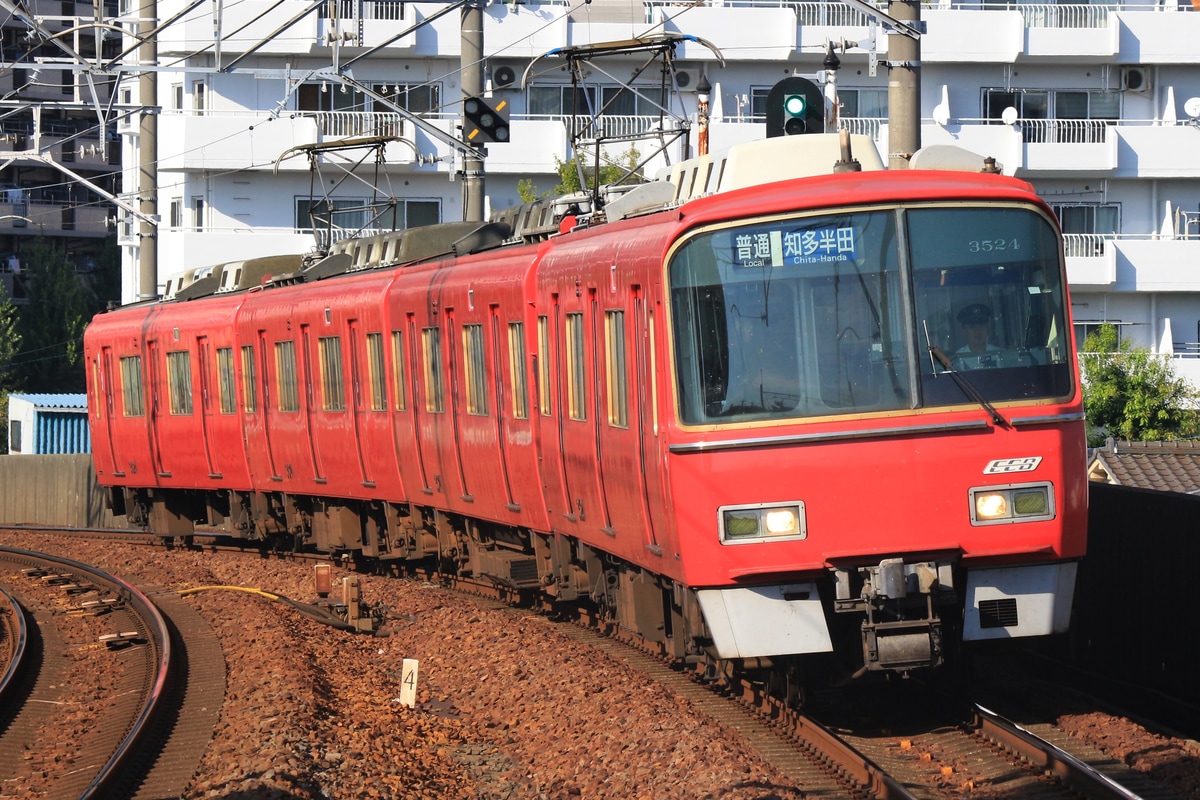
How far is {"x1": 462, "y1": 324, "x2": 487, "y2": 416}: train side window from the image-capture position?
13094mm

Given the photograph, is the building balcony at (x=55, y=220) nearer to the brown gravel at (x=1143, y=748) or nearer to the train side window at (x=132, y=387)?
the train side window at (x=132, y=387)

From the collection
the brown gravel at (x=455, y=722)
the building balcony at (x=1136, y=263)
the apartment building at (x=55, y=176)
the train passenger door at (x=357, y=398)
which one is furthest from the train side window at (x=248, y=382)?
the apartment building at (x=55, y=176)

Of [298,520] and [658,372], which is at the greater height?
[658,372]

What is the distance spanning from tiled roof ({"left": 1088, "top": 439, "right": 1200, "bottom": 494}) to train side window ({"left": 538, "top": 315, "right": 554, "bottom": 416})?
5863mm

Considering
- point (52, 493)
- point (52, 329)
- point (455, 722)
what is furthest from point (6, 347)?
point (455, 722)

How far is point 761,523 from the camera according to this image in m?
7.85

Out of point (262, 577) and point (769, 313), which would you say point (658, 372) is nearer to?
point (769, 313)

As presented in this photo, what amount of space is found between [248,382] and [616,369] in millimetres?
Answer: 10776

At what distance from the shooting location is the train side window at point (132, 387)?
22.6m

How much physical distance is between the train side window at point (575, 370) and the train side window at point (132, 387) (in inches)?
510

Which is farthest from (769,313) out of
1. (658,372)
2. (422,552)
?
(422,552)

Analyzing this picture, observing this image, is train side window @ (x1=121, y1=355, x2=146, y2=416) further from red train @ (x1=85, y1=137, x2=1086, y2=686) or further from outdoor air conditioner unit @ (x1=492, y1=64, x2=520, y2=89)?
red train @ (x1=85, y1=137, x2=1086, y2=686)

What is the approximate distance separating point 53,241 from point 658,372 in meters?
62.5

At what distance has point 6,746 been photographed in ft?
33.3
